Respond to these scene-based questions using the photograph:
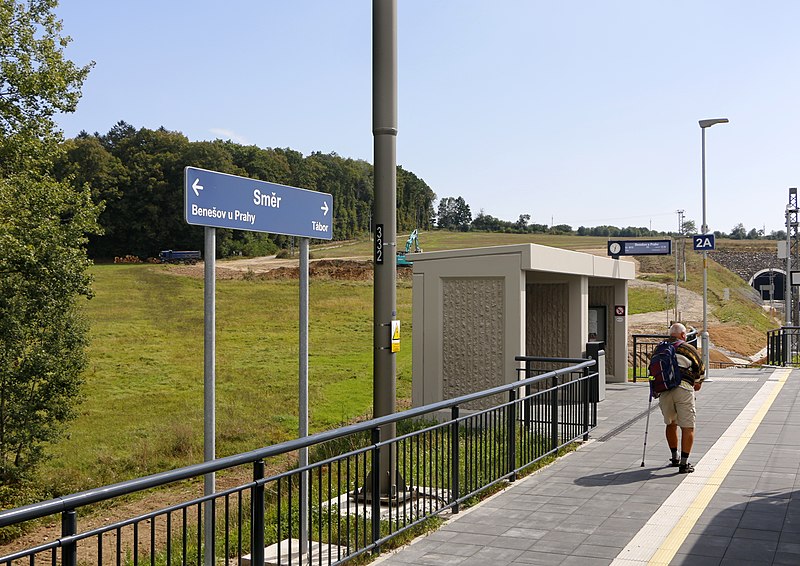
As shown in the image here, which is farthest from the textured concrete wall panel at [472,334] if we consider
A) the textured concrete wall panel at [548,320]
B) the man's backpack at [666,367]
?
the man's backpack at [666,367]

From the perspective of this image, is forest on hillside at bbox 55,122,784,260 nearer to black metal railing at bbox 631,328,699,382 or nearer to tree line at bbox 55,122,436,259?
tree line at bbox 55,122,436,259

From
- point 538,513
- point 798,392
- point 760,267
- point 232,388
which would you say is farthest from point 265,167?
point 538,513

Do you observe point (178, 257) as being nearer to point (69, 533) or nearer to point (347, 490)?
point (347, 490)

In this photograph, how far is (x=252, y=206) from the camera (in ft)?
17.9

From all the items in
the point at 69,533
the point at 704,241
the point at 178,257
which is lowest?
the point at 69,533

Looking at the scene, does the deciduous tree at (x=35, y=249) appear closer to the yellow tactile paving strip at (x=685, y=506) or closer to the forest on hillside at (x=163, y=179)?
the yellow tactile paving strip at (x=685, y=506)

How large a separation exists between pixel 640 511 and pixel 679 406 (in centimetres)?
240

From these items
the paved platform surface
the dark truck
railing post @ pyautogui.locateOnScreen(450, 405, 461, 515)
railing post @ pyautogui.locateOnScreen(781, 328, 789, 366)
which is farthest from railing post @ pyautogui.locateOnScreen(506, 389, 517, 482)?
the dark truck

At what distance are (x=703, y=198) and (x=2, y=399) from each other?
18069 mm

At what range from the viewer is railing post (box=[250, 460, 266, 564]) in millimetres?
4852

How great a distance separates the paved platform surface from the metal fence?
11.2 inches

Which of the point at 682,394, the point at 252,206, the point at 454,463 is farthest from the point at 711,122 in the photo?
the point at 252,206

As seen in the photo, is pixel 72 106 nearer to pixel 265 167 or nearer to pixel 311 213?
pixel 311 213

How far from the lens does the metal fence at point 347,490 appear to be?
4.03 meters
